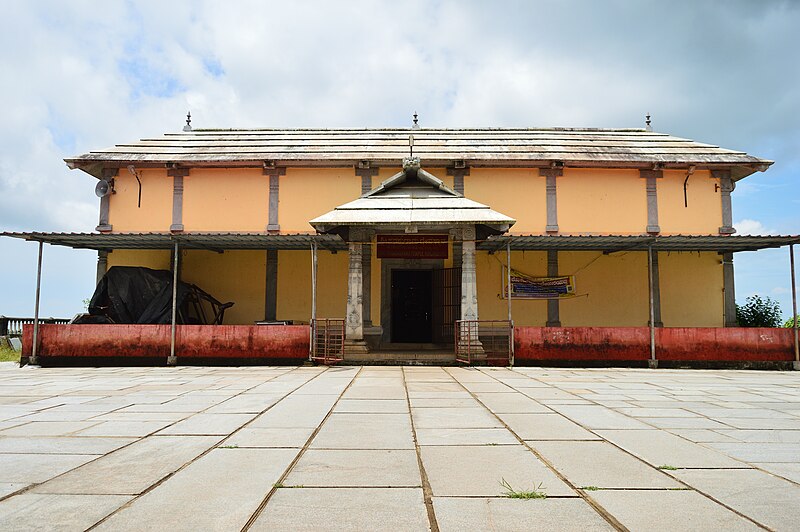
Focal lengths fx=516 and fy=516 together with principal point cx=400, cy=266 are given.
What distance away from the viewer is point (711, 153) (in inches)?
656

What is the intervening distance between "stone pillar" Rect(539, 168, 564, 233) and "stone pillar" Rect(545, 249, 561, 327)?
2.62 feet

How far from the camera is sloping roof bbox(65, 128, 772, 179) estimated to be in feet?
52.8

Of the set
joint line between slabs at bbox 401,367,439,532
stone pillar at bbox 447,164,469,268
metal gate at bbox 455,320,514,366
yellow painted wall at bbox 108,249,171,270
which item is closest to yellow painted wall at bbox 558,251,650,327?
stone pillar at bbox 447,164,469,268

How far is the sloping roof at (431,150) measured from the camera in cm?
1609

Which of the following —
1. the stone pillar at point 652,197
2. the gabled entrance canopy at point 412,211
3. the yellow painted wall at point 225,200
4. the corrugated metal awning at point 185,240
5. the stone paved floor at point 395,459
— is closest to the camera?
the stone paved floor at point 395,459

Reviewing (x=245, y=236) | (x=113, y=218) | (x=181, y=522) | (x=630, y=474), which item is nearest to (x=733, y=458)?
(x=630, y=474)

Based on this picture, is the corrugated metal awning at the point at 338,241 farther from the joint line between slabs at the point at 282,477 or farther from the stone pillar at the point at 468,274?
the joint line between slabs at the point at 282,477

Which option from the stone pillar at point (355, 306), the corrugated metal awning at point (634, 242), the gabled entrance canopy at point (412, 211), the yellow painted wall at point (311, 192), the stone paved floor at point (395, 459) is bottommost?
the stone paved floor at point (395, 459)

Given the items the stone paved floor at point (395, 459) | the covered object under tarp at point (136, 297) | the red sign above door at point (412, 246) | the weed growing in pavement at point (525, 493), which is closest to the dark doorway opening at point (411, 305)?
the red sign above door at point (412, 246)

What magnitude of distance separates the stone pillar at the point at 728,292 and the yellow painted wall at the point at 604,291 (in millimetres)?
2406

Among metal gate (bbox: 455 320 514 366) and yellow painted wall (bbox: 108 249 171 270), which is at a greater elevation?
yellow painted wall (bbox: 108 249 171 270)

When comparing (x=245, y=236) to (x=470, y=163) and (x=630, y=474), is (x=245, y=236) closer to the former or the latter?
(x=470, y=163)

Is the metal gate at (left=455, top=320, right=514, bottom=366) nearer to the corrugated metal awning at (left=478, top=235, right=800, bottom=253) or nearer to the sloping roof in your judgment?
the corrugated metal awning at (left=478, top=235, right=800, bottom=253)

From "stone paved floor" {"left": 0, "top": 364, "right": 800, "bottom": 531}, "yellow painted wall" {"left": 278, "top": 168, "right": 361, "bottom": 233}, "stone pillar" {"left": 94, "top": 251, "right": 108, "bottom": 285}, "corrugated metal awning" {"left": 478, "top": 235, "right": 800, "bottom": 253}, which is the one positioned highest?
"yellow painted wall" {"left": 278, "top": 168, "right": 361, "bottom": 233}
